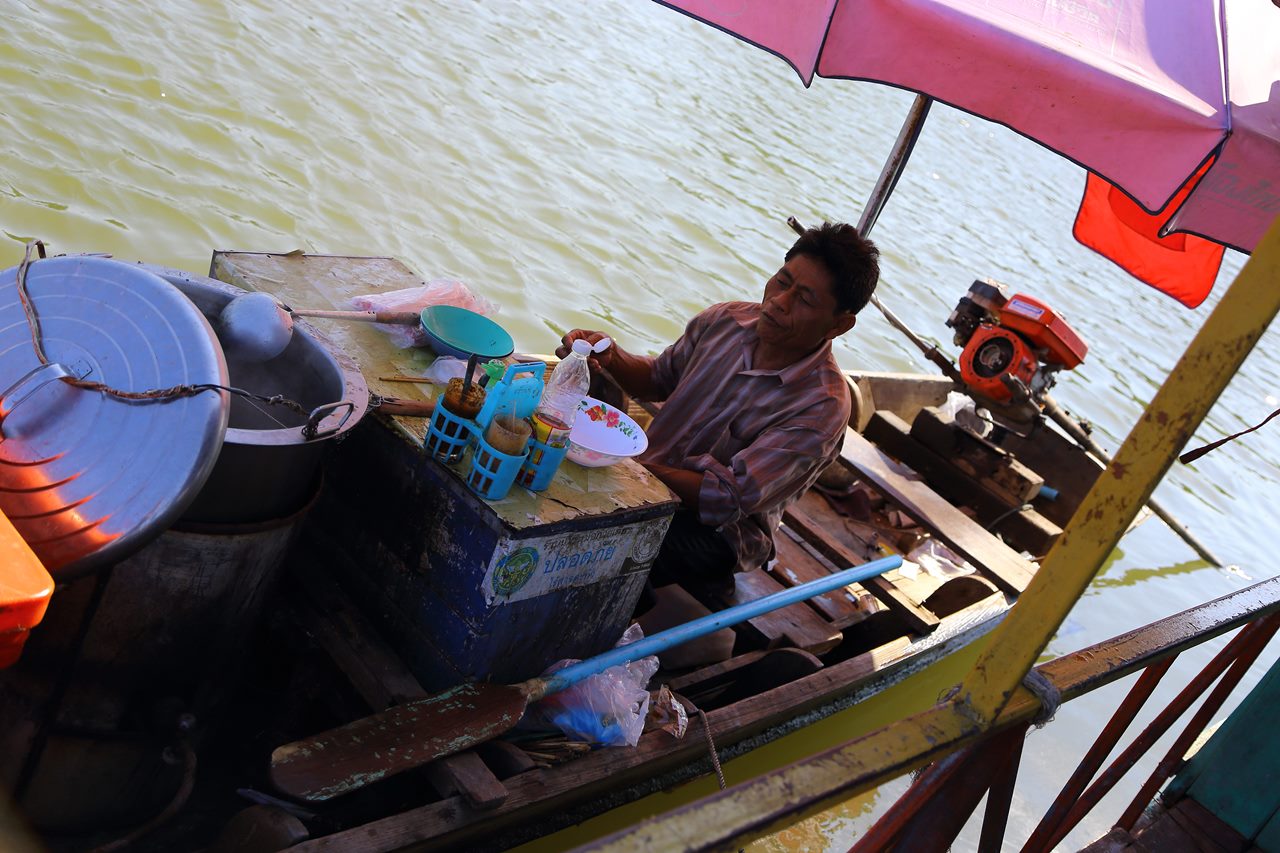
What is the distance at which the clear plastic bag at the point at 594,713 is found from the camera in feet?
9.76

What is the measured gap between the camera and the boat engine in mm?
6270

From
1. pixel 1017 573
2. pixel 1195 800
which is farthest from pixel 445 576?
pixel 1017 573

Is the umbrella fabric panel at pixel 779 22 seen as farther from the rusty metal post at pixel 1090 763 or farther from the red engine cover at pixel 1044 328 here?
the red engine cover at pixel 1044 328

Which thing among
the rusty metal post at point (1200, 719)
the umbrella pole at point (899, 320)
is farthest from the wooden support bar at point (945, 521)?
the rusty metal post at point (1200, 719)

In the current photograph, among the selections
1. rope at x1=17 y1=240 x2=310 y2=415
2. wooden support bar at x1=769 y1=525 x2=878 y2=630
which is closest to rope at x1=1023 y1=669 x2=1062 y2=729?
rope at x1=17 y1=240 x2=310 y2=415

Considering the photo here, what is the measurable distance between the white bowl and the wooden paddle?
0.55m

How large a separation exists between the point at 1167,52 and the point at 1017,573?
8.19 ft

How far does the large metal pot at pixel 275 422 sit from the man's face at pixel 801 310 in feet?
4.75

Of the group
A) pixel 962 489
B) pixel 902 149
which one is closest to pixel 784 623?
pixel 902 149

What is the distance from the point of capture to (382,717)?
2613mm

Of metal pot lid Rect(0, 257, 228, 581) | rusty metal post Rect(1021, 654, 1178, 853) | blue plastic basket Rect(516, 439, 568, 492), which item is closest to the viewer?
metal pot lid Rect(0, 257, 228, 581)

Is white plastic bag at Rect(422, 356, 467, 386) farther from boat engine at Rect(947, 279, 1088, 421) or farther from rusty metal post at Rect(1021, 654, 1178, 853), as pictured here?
boat engine at Rect(947, 279, 1088, 421)

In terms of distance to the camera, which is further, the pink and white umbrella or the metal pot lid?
the pink and white umbrella

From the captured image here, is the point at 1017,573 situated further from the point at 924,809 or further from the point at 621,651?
the point at 924,809
